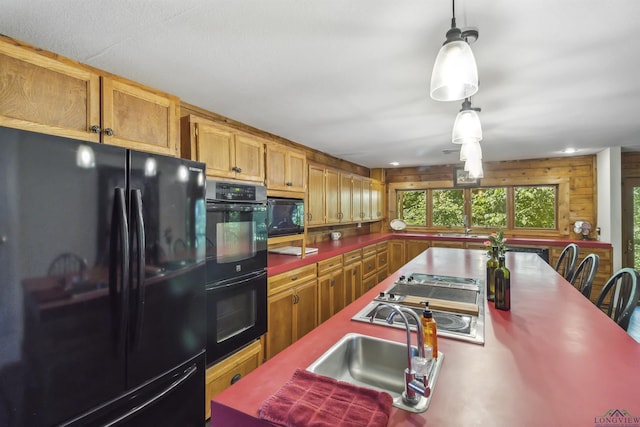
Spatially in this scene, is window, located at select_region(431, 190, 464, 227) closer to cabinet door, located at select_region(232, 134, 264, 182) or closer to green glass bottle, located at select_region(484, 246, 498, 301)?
green glass bottle, located at select_region(484, 246, 498, 301)

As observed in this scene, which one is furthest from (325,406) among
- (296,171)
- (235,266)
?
(296,171)

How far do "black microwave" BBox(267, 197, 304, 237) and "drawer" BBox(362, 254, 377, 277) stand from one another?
1.83 metres

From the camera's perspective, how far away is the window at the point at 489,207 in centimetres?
547

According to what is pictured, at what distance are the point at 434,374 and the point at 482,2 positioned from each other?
1427 millimetres

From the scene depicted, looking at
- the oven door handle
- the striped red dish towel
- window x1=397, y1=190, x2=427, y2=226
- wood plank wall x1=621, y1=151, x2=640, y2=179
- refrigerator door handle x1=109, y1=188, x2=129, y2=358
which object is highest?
wood plank wall x1=621, y1=151, x2=640, y2=179

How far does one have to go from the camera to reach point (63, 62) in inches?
63.6

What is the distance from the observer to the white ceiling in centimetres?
129

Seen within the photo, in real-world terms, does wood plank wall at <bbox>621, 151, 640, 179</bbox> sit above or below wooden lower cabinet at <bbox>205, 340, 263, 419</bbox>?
above

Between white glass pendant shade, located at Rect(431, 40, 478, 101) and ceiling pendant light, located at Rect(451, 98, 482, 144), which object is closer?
white glass pendant shade, located at Rect(431, 40, 478, 101)

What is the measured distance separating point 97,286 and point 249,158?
58.9 inches

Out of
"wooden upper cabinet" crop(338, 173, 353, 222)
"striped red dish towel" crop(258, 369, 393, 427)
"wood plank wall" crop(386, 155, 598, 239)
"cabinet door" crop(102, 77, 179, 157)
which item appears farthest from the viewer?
"wood plank wall" crop(386, 155, 598, 239)

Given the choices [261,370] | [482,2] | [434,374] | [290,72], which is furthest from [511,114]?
[261,370]

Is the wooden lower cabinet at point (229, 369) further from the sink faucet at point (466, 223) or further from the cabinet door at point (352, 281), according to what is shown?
the sink faucet at point (466, 223)

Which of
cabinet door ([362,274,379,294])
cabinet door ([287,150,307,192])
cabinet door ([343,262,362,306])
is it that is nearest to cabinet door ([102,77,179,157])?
cabinet door ([287,150,307,192])
